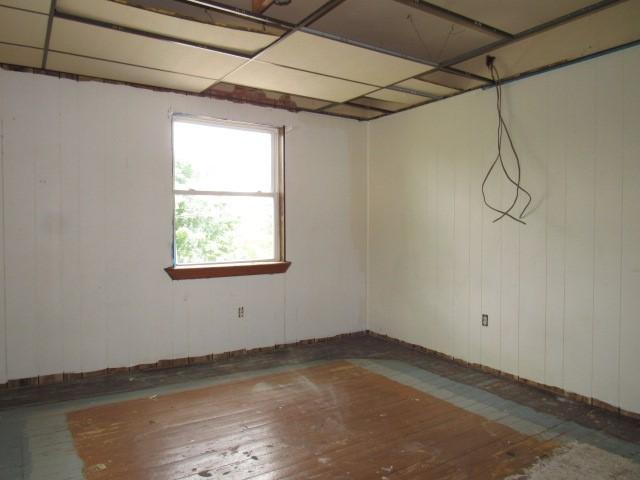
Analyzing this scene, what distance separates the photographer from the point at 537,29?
2869 millimetres

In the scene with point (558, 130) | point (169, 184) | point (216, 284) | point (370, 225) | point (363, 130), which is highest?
point (363, 130)

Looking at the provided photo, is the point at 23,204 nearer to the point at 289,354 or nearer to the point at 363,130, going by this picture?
the point at 289,354

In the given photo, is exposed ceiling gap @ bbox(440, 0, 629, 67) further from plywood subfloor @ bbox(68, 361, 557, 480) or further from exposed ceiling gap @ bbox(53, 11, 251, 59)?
plywood subfloor @ bbox(68, 361, 557, 480)

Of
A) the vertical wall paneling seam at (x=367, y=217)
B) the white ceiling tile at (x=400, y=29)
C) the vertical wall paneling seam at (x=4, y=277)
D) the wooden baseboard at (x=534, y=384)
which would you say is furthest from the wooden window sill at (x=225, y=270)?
the white ceiling tile at (x=400, y=29)

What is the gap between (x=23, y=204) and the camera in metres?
3.60

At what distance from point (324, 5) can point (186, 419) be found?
276 centimetres

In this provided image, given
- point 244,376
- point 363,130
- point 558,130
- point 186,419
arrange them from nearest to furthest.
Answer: point 186,419
point 558,130
point 244,376
point 363,130

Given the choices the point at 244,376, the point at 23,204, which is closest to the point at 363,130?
the point at 244,376

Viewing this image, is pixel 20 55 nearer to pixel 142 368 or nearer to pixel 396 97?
pixel 142 368

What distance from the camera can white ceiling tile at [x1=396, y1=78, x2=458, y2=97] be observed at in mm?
3959

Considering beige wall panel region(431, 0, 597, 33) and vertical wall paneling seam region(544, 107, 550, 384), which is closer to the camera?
beige wall panel region(431, 0, 597, 33)

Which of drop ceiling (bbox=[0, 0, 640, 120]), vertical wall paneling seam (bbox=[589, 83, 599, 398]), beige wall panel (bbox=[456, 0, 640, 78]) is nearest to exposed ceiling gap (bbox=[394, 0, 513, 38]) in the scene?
drop ceiling (bbox=[0, 0, 640, 120])

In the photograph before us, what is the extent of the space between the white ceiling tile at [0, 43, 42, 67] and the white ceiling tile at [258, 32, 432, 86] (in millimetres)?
1610

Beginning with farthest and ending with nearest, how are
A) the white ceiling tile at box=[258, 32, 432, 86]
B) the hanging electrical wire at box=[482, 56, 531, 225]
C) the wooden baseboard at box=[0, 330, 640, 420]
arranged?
the hanging electrical wire at box=[482, 56, 531, 225] < the wooden baseboard at box=[0, 330, 640, 420] < the white ceiling tile at box=[258, 32, 432, 86]
